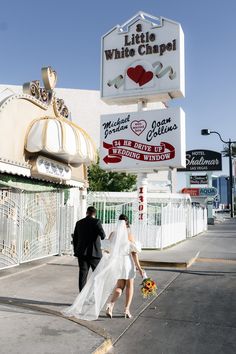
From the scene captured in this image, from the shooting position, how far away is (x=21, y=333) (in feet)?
17.4

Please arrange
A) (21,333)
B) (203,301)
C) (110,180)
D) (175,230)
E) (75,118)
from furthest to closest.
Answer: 1. (75,118)
2. (110,180)
3. (175,230)
4. (203,301)
5. (21,333)

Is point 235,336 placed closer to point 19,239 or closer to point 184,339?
point 184,339

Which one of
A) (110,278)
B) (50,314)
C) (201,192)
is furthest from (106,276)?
(201,192)

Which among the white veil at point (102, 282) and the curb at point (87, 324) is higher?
the white veil at point (102, 282)

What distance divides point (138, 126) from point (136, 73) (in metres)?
2.40

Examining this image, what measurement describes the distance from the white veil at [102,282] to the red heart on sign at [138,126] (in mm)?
11123

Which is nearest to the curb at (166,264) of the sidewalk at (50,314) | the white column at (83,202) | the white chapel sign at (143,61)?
the sidewalk at (50,314)

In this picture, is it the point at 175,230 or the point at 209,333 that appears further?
the point at 175,230

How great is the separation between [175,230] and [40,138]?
397 inches

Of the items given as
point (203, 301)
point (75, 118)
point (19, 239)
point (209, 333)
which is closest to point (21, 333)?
point (209, 333)

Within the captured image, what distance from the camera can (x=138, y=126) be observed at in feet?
56.7

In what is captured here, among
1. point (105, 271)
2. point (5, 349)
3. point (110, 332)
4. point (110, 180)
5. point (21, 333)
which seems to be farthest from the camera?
point (110, 180)

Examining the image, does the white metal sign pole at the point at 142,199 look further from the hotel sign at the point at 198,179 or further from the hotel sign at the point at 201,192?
the hotel sign at the point at 198,179

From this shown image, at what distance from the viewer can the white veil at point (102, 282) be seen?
6.32 metres
